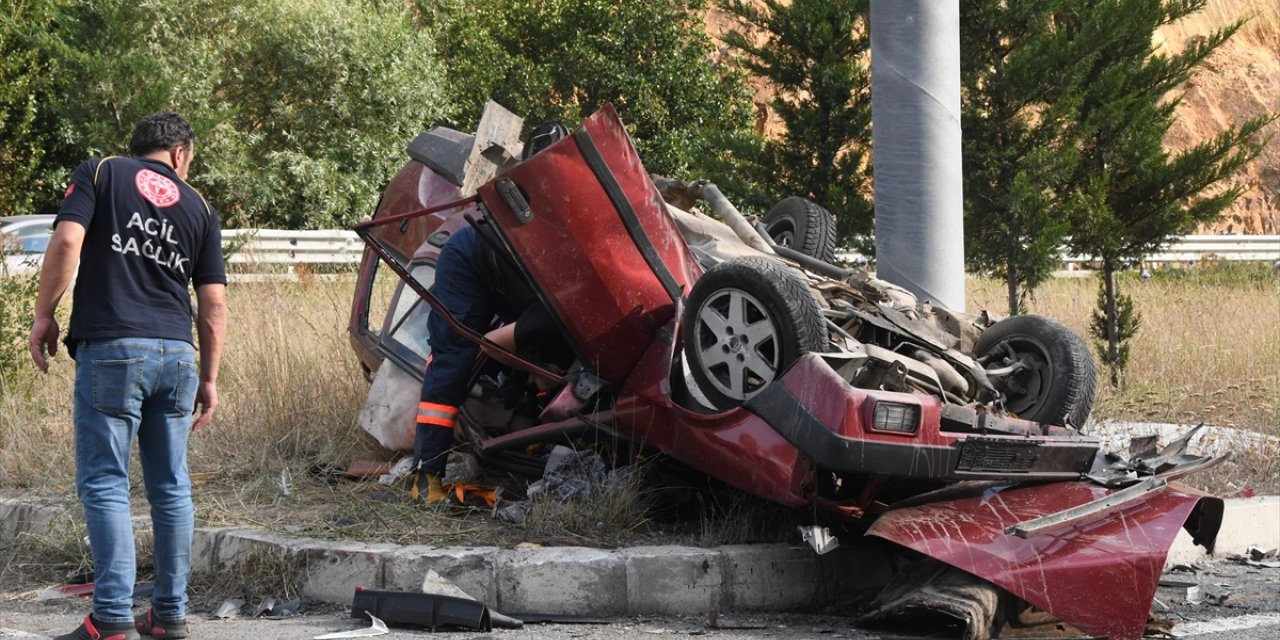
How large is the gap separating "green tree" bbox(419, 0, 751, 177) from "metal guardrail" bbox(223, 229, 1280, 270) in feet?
20.4

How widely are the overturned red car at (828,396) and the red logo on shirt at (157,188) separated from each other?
4.34 feet

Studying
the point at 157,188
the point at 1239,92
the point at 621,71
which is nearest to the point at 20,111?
the point at 621,71

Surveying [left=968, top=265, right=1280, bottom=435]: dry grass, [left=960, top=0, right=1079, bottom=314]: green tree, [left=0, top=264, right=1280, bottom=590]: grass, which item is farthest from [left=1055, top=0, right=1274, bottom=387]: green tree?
[left=0, top=264, right=1280, bottom=590]: grass

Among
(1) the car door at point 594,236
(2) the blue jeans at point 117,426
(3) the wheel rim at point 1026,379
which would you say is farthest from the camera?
(3) the wheel rim at point 1026,379

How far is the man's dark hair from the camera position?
495 centimetres

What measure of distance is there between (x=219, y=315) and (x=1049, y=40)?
24.0 feet

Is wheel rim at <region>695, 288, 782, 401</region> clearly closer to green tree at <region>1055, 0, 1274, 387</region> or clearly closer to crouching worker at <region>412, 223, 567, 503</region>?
crouching worker at <region>412, 223, 567, 503</region>

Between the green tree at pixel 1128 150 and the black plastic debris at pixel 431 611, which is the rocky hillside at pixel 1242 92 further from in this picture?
Answer: the black plastic debris at pixel 431 611

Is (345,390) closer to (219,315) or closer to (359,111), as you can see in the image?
(219,315)

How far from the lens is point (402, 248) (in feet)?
25.6

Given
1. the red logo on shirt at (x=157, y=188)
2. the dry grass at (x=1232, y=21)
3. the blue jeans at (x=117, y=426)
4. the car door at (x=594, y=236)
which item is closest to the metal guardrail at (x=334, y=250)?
the car door at (x=594, y=236)

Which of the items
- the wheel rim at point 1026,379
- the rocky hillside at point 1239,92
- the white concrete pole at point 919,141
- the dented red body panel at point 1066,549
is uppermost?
the rocky hillside at point 1239,92

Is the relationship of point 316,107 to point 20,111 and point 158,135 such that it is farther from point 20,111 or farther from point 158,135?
point 158,135

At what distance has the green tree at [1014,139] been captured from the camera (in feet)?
34.0
